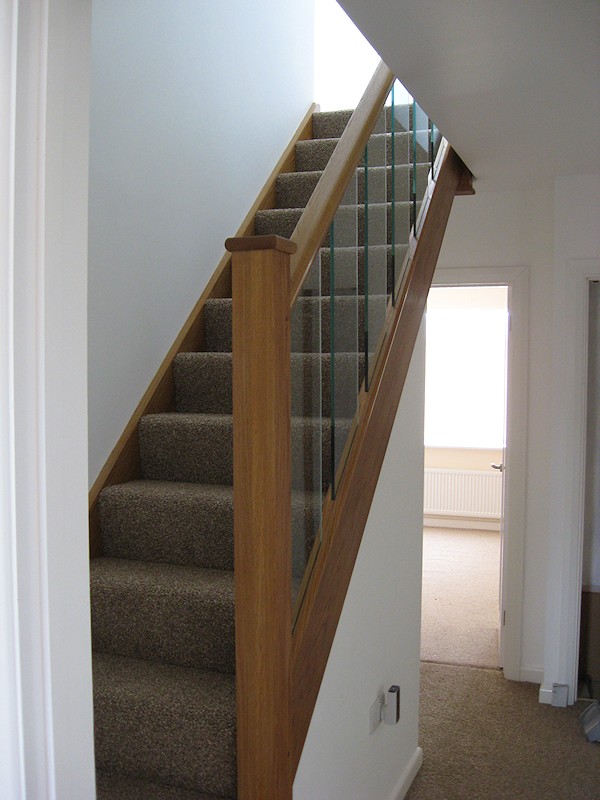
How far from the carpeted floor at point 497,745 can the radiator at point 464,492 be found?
11.1ft

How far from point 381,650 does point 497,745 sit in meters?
1.13

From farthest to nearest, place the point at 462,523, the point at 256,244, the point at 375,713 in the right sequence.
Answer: the point at 462,523, the point at 375,713, the point at 256,244

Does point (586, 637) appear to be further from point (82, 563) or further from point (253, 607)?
point (82, 563)

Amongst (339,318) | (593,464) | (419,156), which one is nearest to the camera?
(339,318)

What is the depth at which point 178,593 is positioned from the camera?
2.24m

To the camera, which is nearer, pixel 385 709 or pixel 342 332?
pixel 342 332

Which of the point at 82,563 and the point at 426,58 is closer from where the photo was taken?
the point at 82,563

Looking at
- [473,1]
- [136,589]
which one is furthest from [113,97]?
[136,589]

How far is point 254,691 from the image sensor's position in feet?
5.71

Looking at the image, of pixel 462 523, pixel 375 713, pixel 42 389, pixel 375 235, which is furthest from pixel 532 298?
pixel 462 523

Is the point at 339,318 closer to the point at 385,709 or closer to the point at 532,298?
the point at 385,709

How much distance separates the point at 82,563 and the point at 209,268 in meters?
2.71

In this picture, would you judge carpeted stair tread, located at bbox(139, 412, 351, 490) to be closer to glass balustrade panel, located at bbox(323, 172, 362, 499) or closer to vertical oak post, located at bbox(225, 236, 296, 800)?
glass balustrade panel, located at bbox(323, 172, 362, 499)

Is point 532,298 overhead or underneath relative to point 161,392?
overhead
